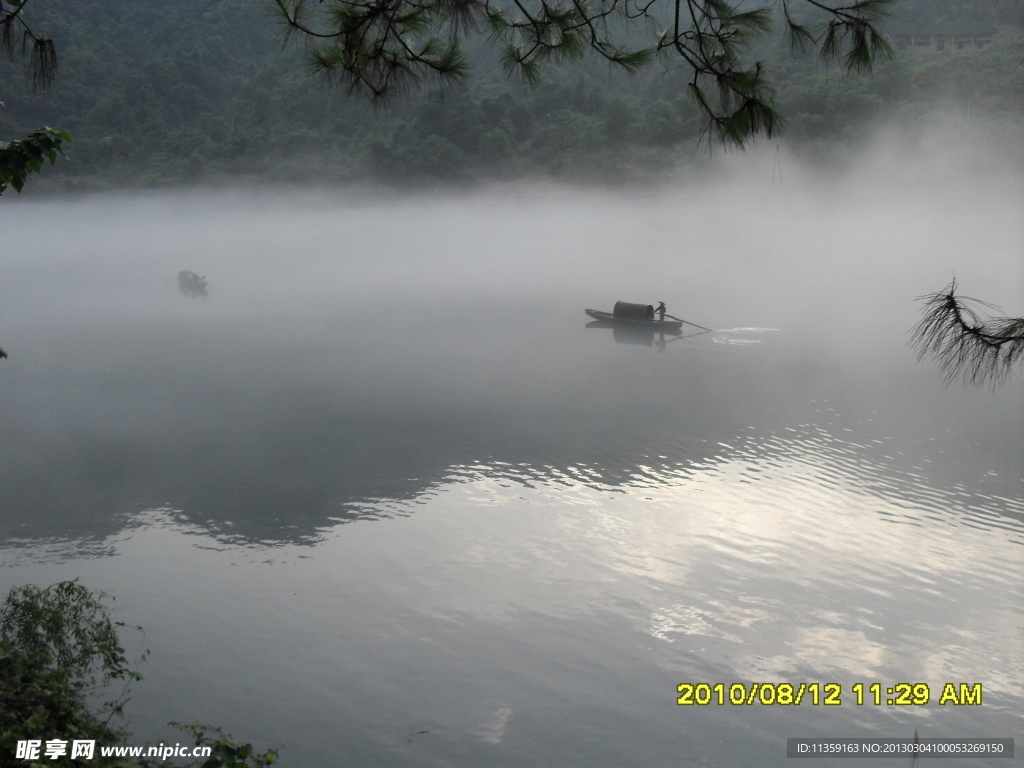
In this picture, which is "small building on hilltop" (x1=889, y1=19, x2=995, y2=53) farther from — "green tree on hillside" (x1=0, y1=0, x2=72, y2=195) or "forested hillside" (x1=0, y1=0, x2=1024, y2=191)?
"green tree on hillside" (x1=0, y1=0, x2=72, y2=195)

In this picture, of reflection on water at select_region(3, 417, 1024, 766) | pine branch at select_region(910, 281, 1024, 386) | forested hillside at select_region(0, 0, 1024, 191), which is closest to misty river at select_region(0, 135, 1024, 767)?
reflection on water at select_region(3, 417, 1024, 766)

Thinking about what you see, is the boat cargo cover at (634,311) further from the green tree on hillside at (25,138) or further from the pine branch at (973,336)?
the green tree on hillside at (25,138)

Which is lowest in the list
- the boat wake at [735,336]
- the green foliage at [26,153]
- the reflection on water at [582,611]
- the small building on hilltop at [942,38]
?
the reflection on water at [582,611]

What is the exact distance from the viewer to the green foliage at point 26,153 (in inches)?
152

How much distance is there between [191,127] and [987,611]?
60856 mm

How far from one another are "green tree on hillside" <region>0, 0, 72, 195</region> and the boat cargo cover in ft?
49.3

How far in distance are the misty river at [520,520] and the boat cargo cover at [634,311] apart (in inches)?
22.3

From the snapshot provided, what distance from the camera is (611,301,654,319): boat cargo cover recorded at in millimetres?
18312

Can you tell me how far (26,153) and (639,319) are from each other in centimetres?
1547

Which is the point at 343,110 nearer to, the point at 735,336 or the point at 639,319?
the point at 639,319

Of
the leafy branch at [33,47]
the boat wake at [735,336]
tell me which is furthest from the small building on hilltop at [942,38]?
the leafy branch at [33,47]

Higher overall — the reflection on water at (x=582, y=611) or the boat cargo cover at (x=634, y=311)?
the boat cargo cover at (x=634, y=311)

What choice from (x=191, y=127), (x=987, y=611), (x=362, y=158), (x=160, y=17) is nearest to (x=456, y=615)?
(x=987, y=611)

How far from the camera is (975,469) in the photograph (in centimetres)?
974
